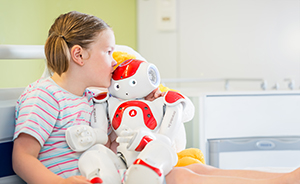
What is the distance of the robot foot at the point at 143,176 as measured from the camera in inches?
25.6

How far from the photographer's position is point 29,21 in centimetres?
182

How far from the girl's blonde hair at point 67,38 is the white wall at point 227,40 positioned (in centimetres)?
176

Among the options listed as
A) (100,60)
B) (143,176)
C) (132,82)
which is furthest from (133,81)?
(143,176)

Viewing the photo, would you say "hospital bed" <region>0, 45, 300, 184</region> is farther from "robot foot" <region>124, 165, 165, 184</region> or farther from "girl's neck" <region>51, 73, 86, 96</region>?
"robot foot" <region>124, 165, 165, 184</region>

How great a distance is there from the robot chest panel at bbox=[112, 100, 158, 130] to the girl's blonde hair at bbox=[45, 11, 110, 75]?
0.19 meters

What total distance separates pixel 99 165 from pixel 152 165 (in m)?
0.13

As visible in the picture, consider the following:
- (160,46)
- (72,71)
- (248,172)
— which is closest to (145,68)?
(72,71)

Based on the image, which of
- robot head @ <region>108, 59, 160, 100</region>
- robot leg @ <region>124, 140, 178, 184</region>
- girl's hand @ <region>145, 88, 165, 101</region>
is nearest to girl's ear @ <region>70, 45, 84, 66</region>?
robot head @ <region>108, 59, 160, 100</region>

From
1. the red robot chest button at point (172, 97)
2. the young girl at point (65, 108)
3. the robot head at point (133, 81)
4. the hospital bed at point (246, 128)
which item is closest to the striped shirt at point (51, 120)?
the young girl at point (65, 108)

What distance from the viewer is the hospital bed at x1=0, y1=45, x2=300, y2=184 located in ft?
5.44

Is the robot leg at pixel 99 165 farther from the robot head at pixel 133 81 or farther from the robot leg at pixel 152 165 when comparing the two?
the robot head at pixel 133 81

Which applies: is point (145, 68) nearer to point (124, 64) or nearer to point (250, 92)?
point (124, 64)

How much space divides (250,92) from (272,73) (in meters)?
0.73

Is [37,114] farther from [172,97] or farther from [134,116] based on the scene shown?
[172,97]
